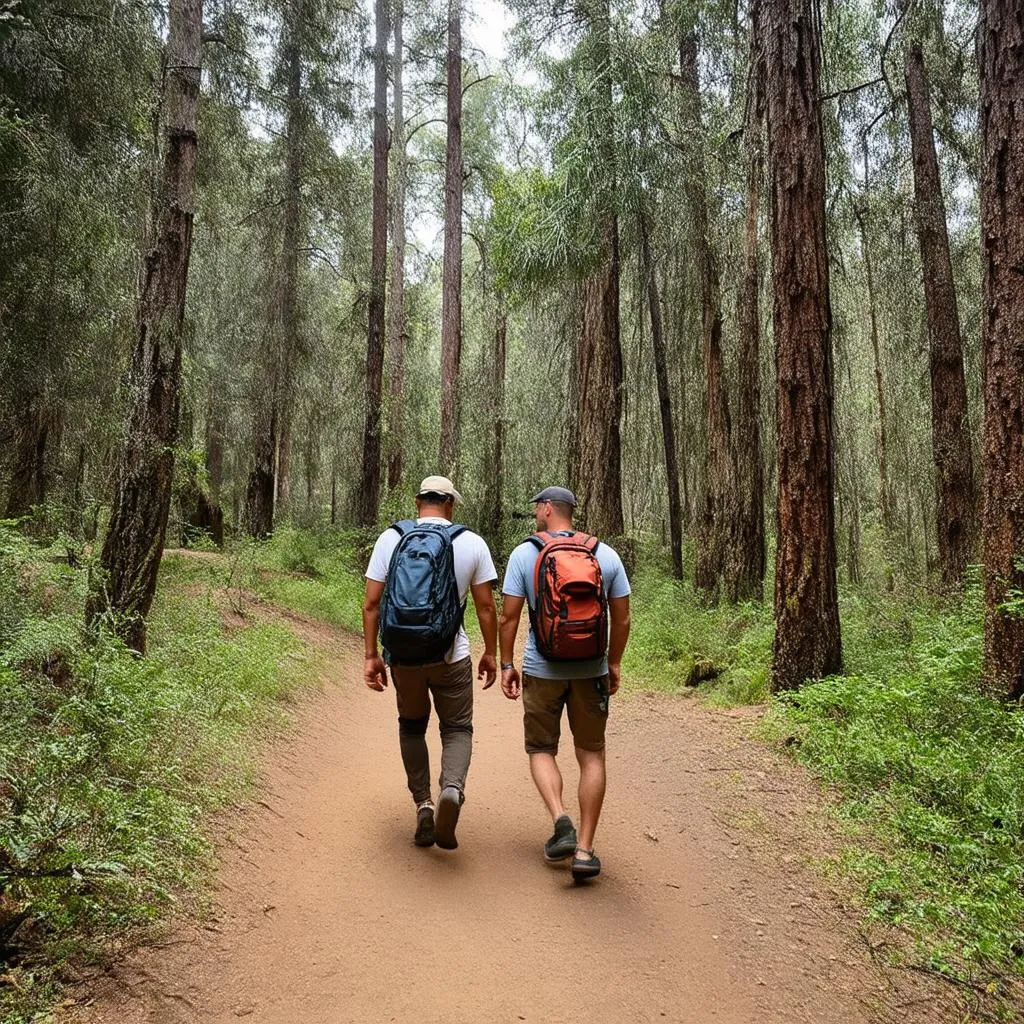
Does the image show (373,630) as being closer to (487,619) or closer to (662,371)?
(487,619)

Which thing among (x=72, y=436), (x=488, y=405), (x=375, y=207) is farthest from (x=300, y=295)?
(x=72, y=436)

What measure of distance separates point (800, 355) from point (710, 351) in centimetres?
590

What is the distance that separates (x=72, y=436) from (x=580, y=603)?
385 inches

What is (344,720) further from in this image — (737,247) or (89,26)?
(737,247)

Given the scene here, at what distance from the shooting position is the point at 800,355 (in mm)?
6402

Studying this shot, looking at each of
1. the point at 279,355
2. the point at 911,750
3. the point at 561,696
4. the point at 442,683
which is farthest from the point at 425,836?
the point at 279,355

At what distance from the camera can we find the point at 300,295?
1681 centimetres

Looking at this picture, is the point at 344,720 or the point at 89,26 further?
the point at 89,26

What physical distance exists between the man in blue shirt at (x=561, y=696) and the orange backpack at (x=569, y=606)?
90mm

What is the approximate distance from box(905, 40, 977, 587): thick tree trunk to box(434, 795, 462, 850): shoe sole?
8.35 m

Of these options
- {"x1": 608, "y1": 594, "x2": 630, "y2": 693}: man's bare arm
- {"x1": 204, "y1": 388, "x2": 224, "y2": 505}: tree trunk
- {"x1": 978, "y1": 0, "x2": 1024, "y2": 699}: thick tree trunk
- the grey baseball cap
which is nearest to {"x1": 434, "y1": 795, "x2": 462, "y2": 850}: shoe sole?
{"x1": 608, "y1": 594, "x2": 630, "y2": 693}: man's bare arm

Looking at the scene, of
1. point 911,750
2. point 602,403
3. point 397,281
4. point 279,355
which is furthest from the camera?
point 397,281

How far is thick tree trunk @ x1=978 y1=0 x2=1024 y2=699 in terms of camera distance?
193 inches

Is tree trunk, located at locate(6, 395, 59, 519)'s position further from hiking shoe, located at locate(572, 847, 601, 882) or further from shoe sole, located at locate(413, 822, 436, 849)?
hiking shoe, located at locate(572, 847, 601, 882)
